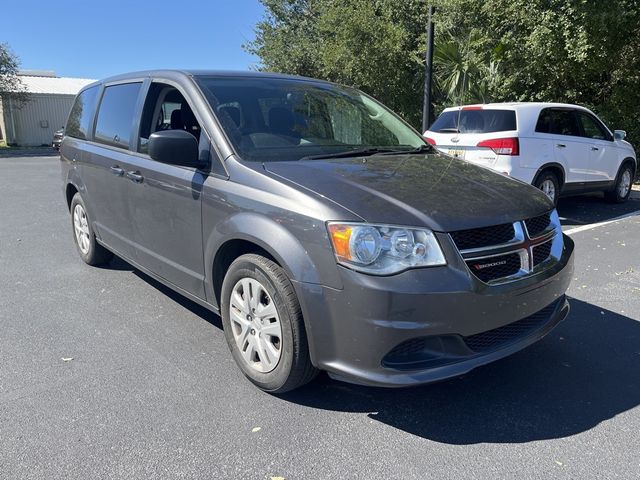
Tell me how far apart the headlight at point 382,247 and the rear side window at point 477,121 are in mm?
5731

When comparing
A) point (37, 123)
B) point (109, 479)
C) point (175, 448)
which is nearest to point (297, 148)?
point (175, 448)

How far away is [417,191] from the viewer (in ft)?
9.77

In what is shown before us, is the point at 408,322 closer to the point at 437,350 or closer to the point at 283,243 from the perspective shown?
the point at 437,350

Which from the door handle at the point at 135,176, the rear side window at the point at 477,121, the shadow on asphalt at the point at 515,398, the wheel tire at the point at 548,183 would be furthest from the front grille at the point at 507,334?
the wheel tire at the point at 548,183

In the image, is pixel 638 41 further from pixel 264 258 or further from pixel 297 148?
pixel 264 258

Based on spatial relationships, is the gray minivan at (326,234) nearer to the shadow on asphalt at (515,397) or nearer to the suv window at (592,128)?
the shadow on asphalt at (515,397)

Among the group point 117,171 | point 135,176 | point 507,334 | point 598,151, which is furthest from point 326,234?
point 598,151

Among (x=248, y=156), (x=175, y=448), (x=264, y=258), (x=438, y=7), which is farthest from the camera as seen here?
(x=438, y=7)

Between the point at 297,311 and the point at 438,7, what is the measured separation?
1309cm

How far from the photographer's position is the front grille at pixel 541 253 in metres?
3.04

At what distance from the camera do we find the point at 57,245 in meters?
6.74

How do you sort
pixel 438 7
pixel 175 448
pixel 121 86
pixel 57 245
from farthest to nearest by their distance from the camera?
pixel 438 7 → pixel 57 245 → pixel 121 86 → pixel 175 448

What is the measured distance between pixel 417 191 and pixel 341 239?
0.62 metres

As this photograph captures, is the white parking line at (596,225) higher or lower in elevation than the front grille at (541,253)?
lower
